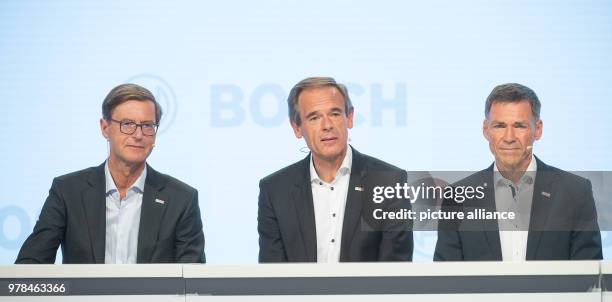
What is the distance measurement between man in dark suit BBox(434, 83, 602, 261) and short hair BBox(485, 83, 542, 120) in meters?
0.40

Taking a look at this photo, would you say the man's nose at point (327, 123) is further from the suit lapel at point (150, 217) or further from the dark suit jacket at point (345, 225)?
the suit lapel at point (150, 217)

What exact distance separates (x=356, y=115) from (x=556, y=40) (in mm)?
1238

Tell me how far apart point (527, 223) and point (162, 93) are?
215 centimetres

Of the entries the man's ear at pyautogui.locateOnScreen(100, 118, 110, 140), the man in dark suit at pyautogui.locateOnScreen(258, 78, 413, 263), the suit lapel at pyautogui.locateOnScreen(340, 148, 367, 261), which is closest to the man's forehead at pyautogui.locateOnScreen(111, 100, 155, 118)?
the man's ear at pyautogui.locateOnScreen(100, 118, 110, 140)

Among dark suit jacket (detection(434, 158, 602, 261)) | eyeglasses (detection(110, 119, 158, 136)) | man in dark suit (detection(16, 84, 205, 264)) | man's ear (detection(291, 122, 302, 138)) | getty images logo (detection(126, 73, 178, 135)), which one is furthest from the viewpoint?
getty images logo (detection(126, 73, 178, 135))

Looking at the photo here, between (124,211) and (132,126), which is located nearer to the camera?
(124,211)

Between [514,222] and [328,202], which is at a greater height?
[328,202]

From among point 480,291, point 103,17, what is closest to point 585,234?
point 480,291

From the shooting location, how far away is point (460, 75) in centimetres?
525

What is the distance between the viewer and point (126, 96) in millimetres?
4859

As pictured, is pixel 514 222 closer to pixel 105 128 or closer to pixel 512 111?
pixel 512 111

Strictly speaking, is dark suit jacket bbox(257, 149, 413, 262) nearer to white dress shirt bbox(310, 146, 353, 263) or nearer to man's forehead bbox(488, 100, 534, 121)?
white dress shirt bbox(310, 146, 353, 263)

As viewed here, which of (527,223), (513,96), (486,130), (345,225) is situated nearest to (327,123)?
(345,225)

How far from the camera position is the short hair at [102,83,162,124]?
15.9ft
